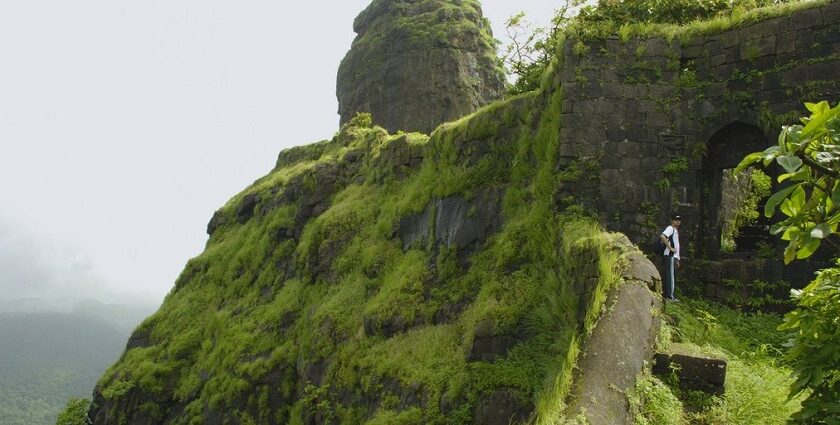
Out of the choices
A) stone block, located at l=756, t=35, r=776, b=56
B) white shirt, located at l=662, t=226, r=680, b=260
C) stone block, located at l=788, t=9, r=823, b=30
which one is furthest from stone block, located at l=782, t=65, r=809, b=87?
white shirt, located at l=662, t=226, r=680, b=260

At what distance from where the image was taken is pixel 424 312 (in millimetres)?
10953

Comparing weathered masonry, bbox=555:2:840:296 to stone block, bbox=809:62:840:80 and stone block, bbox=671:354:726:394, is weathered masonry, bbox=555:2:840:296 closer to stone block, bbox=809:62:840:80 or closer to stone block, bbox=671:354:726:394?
stone block, bbox=809:62:840:80

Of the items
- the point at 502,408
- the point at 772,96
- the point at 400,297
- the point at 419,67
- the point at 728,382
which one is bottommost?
the point at 502,408

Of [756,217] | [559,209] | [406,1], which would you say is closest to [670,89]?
[559,209]

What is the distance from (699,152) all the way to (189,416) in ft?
44.4

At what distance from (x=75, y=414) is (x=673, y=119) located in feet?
71.2

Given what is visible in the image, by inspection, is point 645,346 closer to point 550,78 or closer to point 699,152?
point 699,152

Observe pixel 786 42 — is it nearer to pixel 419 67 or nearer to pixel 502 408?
pixel 502 408

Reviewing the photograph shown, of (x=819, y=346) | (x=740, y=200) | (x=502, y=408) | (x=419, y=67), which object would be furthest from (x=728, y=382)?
(x=419, y=67)

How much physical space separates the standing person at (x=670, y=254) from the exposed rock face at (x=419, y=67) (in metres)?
21.2

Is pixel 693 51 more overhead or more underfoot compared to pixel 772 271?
more overhead

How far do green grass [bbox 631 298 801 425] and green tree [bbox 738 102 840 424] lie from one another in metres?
1.18

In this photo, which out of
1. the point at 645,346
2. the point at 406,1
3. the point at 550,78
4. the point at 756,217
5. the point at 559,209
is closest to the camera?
the point at 645,346

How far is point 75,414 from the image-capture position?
21.2 meters
